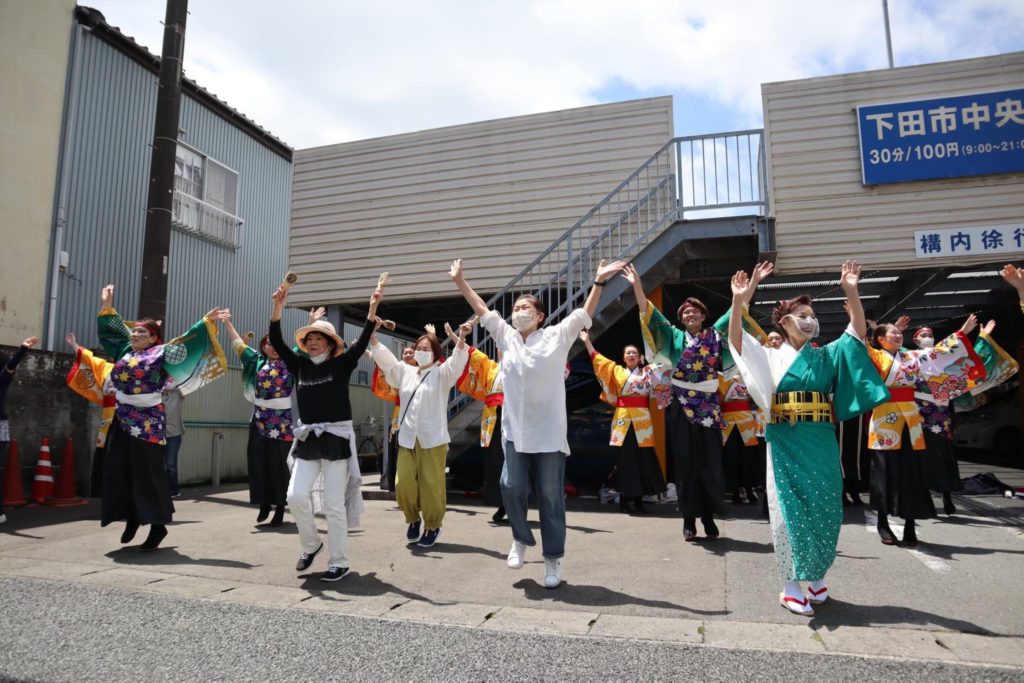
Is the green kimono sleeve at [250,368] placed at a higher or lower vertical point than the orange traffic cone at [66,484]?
higher

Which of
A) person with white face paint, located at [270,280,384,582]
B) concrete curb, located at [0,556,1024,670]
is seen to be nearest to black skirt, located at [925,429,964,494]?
concrete curb, located at [0,556,1024,670]

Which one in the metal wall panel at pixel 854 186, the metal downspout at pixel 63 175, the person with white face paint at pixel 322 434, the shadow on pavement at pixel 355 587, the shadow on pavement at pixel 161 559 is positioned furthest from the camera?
the metal downspout at pixel 63 175

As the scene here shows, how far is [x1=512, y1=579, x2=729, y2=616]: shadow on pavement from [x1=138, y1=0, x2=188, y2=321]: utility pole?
6494 mm

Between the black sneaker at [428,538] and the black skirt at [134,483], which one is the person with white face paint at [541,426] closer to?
the black sneaker at [428,538]

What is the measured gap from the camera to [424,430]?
562 centimetres

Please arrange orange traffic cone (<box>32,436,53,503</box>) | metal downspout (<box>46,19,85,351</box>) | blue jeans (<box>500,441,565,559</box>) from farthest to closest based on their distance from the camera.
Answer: metal downspout (<box>46,19,85,351</box>), orange traffic cone (<box>32,436,53,503</box>), blue jeans (<box>500,441,565,559</box>)

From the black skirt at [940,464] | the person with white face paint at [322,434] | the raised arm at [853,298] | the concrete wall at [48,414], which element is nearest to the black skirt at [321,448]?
the person with white face paint at [322,434]

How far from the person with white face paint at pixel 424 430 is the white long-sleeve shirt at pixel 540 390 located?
42.2 inches

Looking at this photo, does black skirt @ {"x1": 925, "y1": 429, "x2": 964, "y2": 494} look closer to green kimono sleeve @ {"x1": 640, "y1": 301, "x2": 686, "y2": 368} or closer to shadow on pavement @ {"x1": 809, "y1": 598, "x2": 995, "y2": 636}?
green kimono sleeve @ {"x1": 640, "y1": 301, "x2": 686, "y2": 368}

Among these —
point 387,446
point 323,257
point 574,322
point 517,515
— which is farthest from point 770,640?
point 323,257

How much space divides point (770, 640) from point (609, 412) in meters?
9.53

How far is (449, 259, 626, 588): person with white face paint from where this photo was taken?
441 centimetres

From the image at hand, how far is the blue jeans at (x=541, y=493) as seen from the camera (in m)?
4.36

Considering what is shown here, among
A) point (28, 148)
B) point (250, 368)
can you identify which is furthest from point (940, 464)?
point (28, 148)
